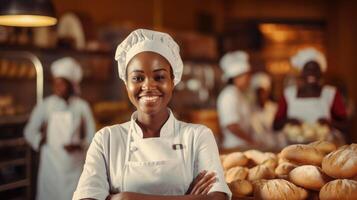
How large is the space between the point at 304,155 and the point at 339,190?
319mm

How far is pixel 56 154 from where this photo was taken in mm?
4660

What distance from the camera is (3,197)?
5305 mm

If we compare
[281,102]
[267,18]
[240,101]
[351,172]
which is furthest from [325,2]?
[351,172]

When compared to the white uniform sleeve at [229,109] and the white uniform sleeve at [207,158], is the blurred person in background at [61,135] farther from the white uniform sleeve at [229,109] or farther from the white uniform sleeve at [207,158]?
the white uniform sleeve at [207,158]

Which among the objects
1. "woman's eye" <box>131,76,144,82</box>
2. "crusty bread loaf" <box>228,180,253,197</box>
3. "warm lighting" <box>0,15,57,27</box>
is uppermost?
"warm lighting" <box>0,15,57,27</box>

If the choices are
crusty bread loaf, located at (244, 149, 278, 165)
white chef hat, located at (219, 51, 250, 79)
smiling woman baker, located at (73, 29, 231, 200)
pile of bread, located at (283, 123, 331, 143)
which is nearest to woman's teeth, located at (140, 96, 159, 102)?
smiling woman baker, located at (73, 29, 231, 200)

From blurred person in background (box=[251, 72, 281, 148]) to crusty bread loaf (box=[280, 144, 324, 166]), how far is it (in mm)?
3278

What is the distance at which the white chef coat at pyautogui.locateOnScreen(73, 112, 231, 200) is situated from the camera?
175 cm

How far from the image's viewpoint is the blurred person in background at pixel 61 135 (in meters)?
4.65

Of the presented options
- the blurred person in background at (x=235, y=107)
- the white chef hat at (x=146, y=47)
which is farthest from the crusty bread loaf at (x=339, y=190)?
the blurred person in background at (x=235, y=107)

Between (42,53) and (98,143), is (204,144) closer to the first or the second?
(98,143)

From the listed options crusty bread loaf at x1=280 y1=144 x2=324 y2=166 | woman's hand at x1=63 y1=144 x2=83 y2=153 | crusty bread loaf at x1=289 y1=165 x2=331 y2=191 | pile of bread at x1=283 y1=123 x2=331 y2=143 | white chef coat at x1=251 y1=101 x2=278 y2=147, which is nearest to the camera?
crusty bread loaf at x1=289 y1=165 x2=331 y2=191

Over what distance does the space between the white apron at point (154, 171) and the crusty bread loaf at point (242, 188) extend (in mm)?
297

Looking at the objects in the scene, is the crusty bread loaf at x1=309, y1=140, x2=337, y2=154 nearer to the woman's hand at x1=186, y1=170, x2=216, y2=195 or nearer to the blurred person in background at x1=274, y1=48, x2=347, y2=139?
the woman's hand at x1=186, y1=170, x2=216, y2=195
